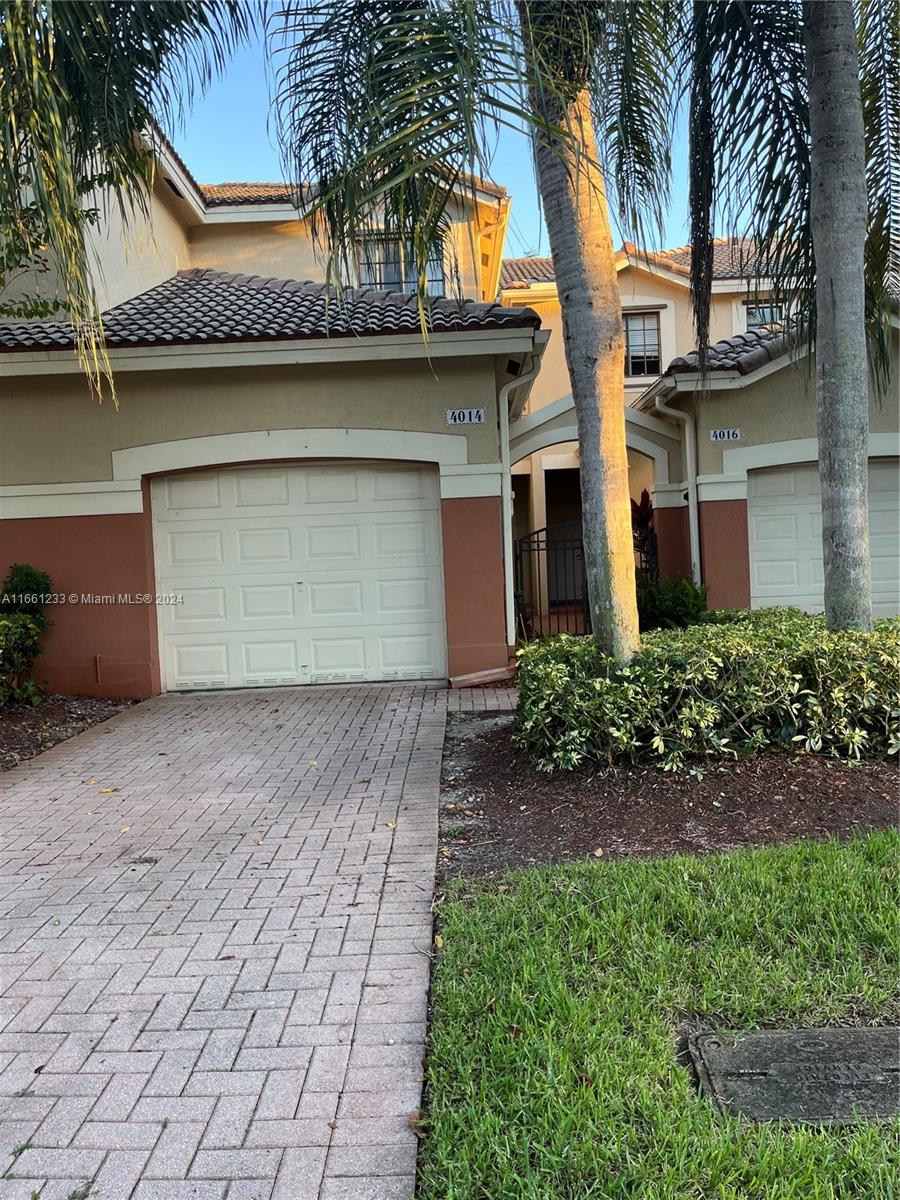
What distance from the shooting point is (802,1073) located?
8.16 ft

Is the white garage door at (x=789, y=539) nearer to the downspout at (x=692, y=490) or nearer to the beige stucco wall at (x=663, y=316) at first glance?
the downspout at (x=692, y=490)

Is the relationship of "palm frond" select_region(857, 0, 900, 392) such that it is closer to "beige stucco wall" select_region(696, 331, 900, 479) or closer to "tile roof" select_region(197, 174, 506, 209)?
"beige stucco wall" select_region(696, 331, 900, 479)

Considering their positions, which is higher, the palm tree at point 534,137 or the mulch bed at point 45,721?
the palm tree at point 534,137

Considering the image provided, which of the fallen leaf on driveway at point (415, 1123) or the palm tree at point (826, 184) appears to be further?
the palm tree at point (826, 184)

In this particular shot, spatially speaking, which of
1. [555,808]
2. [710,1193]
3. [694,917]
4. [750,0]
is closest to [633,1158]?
[710,1193]

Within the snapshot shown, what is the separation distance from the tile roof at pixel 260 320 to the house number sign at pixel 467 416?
0.91 m

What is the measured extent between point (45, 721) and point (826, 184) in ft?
27.5

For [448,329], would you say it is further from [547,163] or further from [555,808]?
[555,808]

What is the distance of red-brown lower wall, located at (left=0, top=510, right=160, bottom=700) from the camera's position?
958 cm

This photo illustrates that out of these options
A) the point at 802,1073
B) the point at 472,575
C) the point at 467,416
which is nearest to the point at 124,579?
the point at 472,575

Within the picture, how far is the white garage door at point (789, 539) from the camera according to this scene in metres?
11.0

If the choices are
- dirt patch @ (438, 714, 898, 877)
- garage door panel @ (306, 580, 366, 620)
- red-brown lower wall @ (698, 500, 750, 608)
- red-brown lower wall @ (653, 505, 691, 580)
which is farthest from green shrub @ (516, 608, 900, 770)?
red-brown lower wall @ (653, 505, 691, 580)

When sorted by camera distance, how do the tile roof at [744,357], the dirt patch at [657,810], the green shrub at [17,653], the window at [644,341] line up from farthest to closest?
the window at [644,341]
the tile roof at [744,357]
the green shrub at [17,653]
the dirt patch at [657,810]

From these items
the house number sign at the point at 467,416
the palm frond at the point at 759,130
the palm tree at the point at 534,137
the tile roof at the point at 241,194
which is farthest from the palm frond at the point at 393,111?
the tile roof at the point at 241,194
